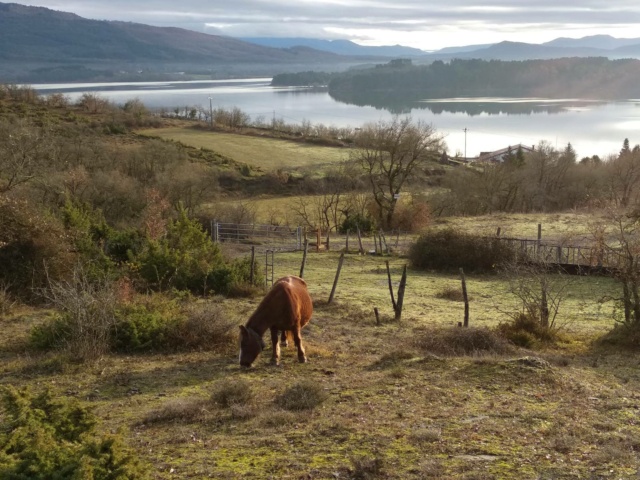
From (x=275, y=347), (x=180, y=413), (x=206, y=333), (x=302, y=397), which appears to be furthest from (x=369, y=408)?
(x=206, y=333)

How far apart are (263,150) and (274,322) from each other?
209 feet

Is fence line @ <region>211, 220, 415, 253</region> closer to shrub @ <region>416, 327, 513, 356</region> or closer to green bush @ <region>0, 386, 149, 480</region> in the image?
shrub @ <region>416, 327, 513, 356</region>

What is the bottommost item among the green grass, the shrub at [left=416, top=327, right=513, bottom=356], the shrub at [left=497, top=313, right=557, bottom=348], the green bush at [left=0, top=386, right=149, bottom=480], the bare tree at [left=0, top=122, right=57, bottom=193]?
the green grass

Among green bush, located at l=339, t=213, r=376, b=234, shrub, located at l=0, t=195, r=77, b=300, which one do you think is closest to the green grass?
green bush, located at l=339, t=213, r=376, b=234

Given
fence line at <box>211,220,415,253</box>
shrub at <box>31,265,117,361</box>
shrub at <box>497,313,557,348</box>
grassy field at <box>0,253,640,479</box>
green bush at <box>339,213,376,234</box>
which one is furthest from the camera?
green bush at <box>339,213,376,234</box>

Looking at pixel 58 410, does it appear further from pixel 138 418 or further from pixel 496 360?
pixel 496 360

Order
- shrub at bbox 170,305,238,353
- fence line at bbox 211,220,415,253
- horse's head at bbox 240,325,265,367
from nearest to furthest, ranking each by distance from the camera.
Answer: horse's head at bbox 240,325,265,367 → shrub at bbox 170,305,238,353 → fence line at bbox 211,220,415,253

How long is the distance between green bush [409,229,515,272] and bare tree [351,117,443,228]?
14.8 m

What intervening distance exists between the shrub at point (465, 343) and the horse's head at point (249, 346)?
11.5 feet

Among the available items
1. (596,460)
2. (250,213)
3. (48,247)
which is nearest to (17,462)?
(596,460)

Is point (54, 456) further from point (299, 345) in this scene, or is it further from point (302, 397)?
point (299, 345)

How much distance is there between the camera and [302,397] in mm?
8523

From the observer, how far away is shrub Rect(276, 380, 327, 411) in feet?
27.6

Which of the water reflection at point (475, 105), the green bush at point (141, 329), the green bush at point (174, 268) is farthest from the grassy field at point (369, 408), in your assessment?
the water reflection at point (475, 105)
